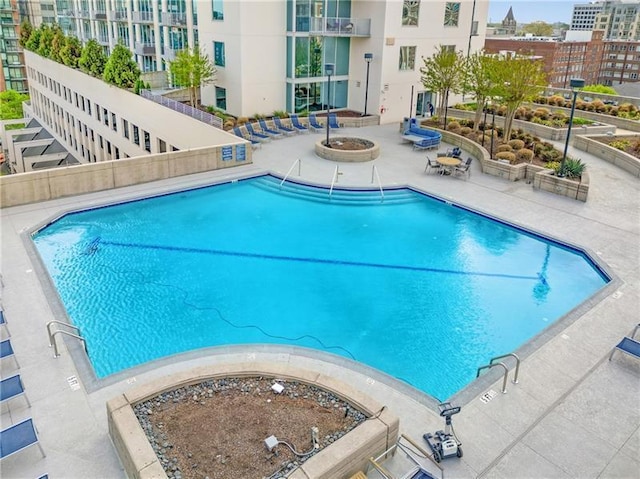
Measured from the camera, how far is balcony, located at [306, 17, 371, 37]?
94.5 feet

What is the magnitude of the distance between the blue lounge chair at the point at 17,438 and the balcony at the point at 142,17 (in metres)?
39.7

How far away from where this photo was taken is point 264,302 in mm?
12188

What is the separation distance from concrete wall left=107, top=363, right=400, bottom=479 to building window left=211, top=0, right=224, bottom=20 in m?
25.2

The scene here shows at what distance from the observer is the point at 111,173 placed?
18.4 metres

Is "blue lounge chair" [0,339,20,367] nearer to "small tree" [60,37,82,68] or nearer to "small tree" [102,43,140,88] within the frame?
"small tree" [102,43,140,88]

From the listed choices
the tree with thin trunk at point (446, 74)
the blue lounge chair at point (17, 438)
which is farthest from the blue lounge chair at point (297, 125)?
the blue lounge chair at point (17, 438)

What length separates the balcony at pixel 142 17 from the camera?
40.7 meters

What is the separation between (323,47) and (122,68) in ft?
37.4

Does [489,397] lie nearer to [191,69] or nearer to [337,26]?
[191,69]

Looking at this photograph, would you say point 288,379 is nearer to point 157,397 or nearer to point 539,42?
point 157,397

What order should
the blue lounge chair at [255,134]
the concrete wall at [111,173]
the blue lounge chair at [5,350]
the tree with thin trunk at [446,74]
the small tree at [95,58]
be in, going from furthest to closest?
the small tree at [95,58]
the tree with thin trunk at [446,74]
the blue lounge chair at [255,134]
the concrete wall at [111,173]
the blue lounge chair at [5,350]

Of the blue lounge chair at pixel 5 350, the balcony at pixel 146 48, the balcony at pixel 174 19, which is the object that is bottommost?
the blue lounge chair at pixel 5 350


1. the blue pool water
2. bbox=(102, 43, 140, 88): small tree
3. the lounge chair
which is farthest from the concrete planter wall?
bbox=(102, 43, 140, 88): small tree

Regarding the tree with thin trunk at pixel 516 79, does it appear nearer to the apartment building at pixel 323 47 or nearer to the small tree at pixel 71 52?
the apartment building at pixel 323 47
